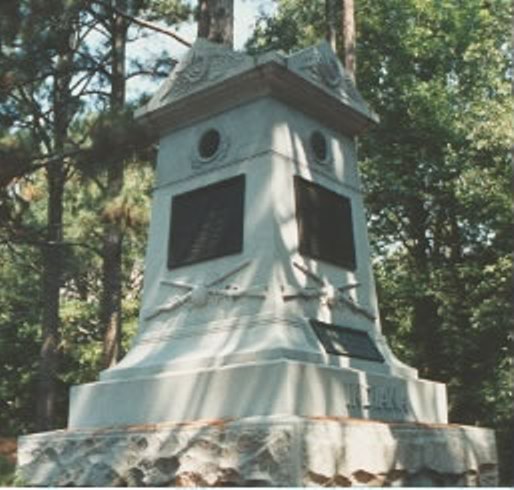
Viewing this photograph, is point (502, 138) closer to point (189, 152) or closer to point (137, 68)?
point (137, 68)

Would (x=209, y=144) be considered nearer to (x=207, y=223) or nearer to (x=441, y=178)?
(x=207, y=223)

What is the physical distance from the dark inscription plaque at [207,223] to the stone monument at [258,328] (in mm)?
16

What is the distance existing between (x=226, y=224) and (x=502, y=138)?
10.2 m

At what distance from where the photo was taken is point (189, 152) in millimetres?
7332

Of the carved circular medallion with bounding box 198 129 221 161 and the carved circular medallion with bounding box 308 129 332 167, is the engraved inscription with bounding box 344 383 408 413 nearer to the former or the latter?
the carved circular medallion with bounding box 308 129 332 167

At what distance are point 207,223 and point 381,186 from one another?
11.3 meters

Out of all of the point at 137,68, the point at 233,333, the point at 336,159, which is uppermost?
the point at 137,68

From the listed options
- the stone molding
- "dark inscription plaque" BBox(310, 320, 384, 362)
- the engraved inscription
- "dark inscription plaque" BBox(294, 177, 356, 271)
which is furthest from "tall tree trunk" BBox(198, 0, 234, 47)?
the engraved inscription

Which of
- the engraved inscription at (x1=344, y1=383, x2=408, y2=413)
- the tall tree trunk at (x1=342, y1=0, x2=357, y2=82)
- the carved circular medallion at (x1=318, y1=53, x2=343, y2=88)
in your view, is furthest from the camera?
the tall tree trunk at (x1=342, y1=0, x2=357, y2=82)

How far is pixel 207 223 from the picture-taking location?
6.90m

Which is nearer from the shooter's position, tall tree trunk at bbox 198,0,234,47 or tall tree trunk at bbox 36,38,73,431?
tall tree trunk at bbox 198,0,234,47

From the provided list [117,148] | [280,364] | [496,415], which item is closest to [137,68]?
[117,148]

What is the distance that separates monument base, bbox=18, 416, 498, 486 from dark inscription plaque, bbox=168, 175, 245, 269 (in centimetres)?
173

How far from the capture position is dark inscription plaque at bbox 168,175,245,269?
6664mm
